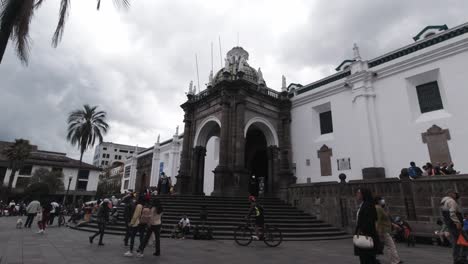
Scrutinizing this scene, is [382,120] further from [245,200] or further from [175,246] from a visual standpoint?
[175,246]

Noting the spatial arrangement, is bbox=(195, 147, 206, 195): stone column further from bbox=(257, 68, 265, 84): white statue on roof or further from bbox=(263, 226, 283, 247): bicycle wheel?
bbox=(263, 226, 283, 247): bicycle wheel

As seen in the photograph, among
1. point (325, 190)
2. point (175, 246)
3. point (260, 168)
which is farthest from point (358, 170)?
point (175, 246)

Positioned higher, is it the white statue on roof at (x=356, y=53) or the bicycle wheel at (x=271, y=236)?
the white statue on roof at (x=356, y=53)

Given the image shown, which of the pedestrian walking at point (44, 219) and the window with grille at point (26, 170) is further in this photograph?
the window with grille at point (26, 170)

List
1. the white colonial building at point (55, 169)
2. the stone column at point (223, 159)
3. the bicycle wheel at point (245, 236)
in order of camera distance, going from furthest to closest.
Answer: the white colonial building at point (55, 169), the stone column at point (223, 159), the bicycle wheel at point (245, 236)

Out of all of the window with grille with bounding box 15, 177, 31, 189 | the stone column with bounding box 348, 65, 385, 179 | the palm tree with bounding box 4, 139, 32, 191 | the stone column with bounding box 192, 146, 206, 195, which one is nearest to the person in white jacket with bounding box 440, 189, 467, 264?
the stone column with bounding box 348, 65, 385, 179

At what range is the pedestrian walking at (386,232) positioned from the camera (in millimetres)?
5117

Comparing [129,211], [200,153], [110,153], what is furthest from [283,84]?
[110,153]

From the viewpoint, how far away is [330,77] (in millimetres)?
18750

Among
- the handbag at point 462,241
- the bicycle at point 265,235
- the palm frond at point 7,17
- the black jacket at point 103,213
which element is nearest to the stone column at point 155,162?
the black jacket at point 103,213

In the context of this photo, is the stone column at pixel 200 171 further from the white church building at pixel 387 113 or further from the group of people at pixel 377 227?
the group of people at pixel 377 227

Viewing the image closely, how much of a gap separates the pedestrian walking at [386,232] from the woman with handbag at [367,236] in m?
0.60

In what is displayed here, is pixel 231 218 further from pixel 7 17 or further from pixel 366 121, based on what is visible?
pixel 7 17

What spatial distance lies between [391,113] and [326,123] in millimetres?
4481
